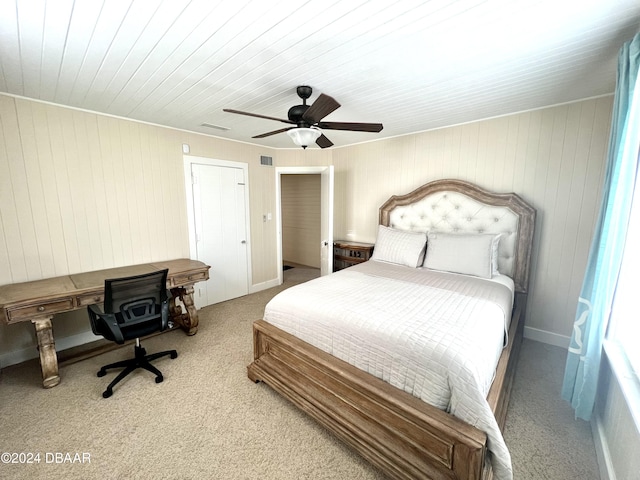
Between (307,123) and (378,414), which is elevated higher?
(307,123)

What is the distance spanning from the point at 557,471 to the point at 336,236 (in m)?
3.51

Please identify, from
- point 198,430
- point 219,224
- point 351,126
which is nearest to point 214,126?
point 219,224

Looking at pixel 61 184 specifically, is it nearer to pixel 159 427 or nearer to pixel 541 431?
pixel 159 427

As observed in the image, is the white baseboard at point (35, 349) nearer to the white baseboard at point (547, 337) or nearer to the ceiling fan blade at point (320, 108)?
the ceiling fan blade at point (320, 108)

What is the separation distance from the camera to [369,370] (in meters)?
1.56

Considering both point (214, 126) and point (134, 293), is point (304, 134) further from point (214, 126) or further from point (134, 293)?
point (134, 293)

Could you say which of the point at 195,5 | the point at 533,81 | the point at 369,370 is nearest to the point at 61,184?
the point at 195,5

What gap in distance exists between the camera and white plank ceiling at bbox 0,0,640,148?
1278 millimetres

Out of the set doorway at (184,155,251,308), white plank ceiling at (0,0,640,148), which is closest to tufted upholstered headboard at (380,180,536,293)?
white plank ceiling at (0,0,640,148)

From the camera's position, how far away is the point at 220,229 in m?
3.76

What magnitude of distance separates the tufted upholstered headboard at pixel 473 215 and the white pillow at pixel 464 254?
0.71 feet

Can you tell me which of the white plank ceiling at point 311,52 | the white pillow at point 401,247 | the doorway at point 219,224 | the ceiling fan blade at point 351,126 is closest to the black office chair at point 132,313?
the doorway at point 219,224

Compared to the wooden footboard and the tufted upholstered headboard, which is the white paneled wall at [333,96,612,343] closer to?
the tufted upholstered headboard

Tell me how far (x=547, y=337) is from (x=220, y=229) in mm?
4069
